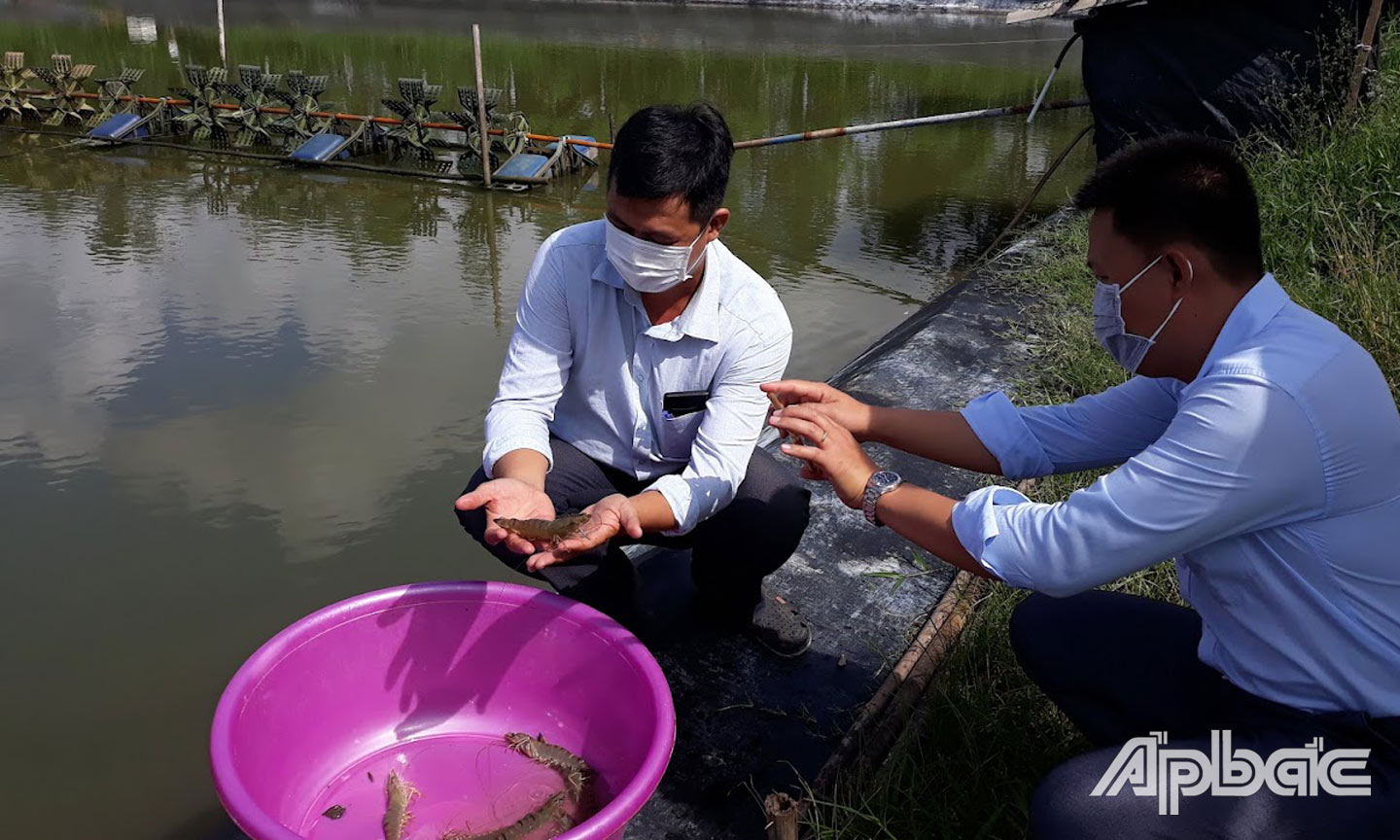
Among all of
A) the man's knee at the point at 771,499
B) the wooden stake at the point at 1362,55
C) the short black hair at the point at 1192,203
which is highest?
the wooden stake at the point at 1362,55

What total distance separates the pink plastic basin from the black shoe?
25.9 inches

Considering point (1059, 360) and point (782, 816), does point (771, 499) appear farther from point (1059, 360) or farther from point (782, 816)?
point (1059, 360)

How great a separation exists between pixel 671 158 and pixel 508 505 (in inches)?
35.8

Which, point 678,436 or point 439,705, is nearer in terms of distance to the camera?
point 439,705

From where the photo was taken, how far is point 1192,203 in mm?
1773

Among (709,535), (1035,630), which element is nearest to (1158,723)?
(1035,630)

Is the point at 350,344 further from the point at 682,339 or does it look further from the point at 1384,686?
the point at 1384,686

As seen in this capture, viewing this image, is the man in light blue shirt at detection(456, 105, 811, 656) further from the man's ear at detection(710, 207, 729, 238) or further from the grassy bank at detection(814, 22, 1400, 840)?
the grassy bank at detection(814, 22, 1400, 840)

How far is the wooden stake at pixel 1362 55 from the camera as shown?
5.81 metres

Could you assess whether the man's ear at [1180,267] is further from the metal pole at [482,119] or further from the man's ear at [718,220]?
the metal pole at [482,119]

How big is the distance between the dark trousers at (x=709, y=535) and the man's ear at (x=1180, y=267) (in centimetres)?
118

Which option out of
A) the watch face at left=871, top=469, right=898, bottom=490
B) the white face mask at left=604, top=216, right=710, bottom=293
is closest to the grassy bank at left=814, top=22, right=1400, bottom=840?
the watch face at left=871, top=469, right=898, bottom=490

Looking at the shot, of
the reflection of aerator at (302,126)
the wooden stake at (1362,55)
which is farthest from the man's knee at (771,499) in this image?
the reflection of aerator at (302,126)

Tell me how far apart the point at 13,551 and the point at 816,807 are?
337 centimetres
